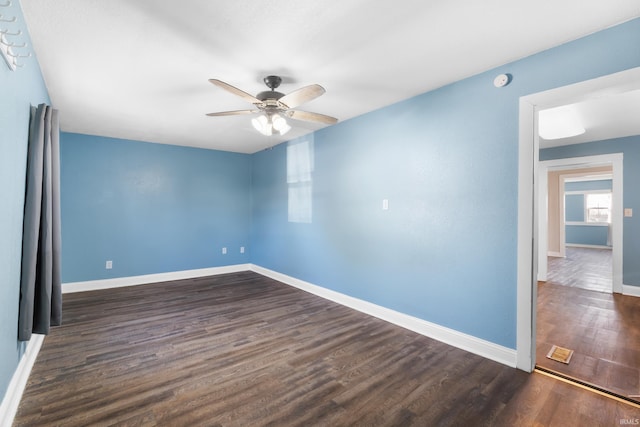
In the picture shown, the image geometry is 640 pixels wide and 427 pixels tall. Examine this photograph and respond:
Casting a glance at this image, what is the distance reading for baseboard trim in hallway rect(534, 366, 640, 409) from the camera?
5.79ft

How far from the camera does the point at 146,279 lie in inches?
185

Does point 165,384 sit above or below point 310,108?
below

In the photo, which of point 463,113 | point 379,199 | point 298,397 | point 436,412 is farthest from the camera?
point 379,199

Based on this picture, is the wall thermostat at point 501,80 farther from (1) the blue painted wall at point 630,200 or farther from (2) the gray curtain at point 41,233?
(1) the blue painted wall at point 630,200

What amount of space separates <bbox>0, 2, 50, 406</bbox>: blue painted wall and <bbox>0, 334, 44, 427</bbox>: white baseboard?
7 centimetres

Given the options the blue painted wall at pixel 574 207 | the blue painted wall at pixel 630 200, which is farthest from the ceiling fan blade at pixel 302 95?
the blue painted wall at pixel 574 207

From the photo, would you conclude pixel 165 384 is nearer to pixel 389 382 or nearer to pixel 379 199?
pixel 389 382

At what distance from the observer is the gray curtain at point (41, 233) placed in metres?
1.84

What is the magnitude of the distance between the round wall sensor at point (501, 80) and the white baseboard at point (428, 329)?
2119mm

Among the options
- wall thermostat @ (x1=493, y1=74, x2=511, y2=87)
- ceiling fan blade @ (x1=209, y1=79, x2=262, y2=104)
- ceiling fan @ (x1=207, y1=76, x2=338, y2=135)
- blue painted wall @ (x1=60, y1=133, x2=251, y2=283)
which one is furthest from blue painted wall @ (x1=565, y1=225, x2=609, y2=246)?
ceiling fan blade @ (x1=209, y1=79, x2=262, y2=104)

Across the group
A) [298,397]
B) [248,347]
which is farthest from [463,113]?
[248,347]

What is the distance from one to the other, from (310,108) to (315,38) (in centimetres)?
135

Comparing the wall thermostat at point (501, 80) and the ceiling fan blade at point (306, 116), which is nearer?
the wall thermostat at point (501, 80)

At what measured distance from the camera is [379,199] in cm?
323
